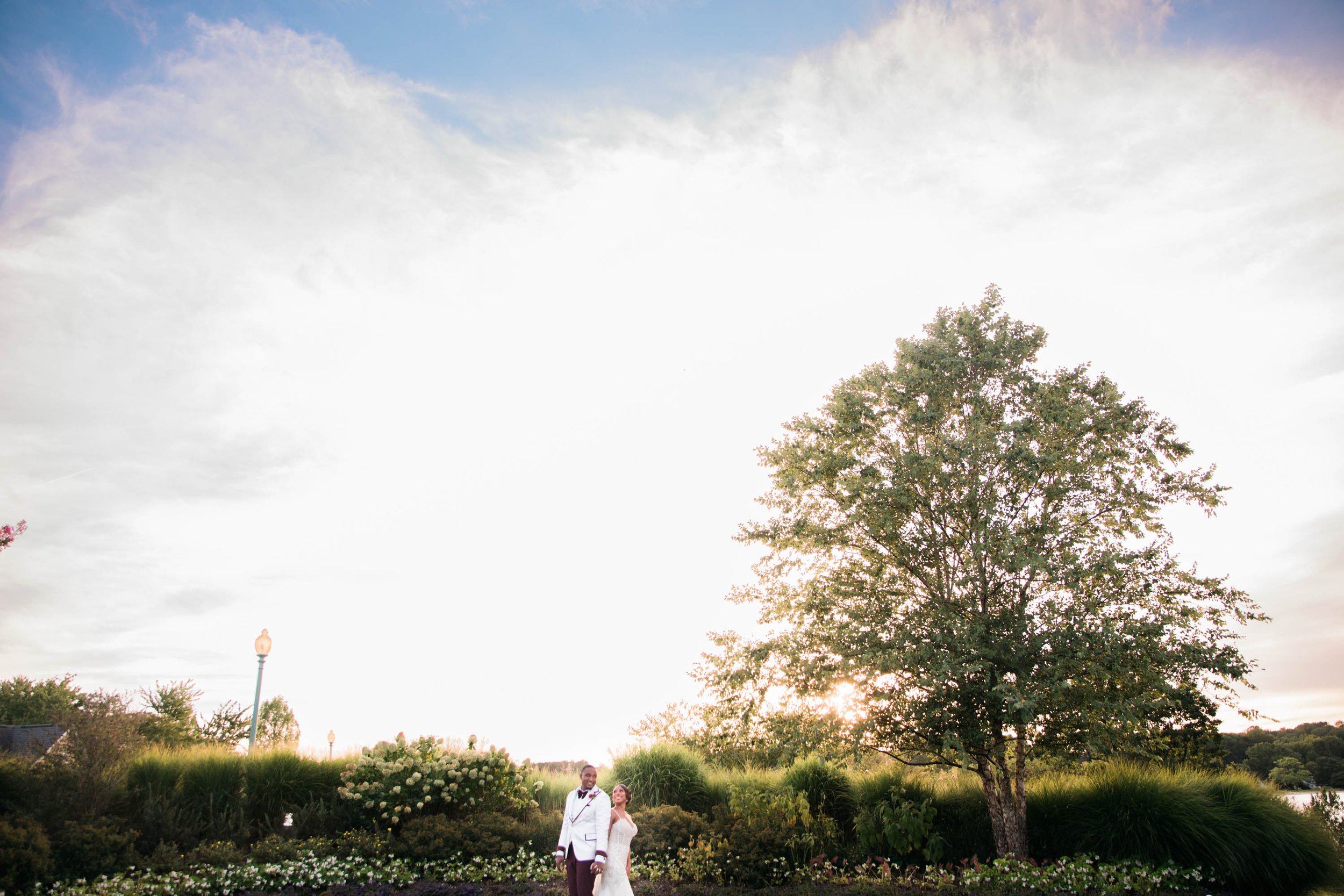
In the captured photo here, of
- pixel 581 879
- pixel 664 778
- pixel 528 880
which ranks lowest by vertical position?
pixel 528 880

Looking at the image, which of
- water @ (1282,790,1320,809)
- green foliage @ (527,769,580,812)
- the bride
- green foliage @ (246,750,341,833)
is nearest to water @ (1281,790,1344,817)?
water @ (1282,790,1320,809)

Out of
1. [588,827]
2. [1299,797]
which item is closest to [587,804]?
[588,827]

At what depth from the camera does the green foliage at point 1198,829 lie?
12.4 metres

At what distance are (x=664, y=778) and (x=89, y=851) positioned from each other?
10.1m

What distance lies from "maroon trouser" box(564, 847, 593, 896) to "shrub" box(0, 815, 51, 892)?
7639 mm

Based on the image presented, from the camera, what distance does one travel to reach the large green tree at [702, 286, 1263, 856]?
13258 millimetres

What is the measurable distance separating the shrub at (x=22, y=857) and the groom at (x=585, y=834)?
753 cm

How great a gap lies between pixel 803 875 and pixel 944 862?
376cm

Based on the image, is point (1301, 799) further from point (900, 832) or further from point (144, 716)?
point (144, 716)

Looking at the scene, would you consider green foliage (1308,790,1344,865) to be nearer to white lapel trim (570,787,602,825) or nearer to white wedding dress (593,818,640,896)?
white wedding dress (593,818,640,896)

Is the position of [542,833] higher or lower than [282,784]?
lower

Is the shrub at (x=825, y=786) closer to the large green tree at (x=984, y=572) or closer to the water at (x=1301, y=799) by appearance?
the large green tree at (x=984, y=572)

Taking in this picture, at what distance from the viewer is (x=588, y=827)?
357 inches

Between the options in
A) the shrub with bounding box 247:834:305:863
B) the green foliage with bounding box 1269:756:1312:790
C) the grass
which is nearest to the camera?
the shrub with bounding box 247:834:305:863
